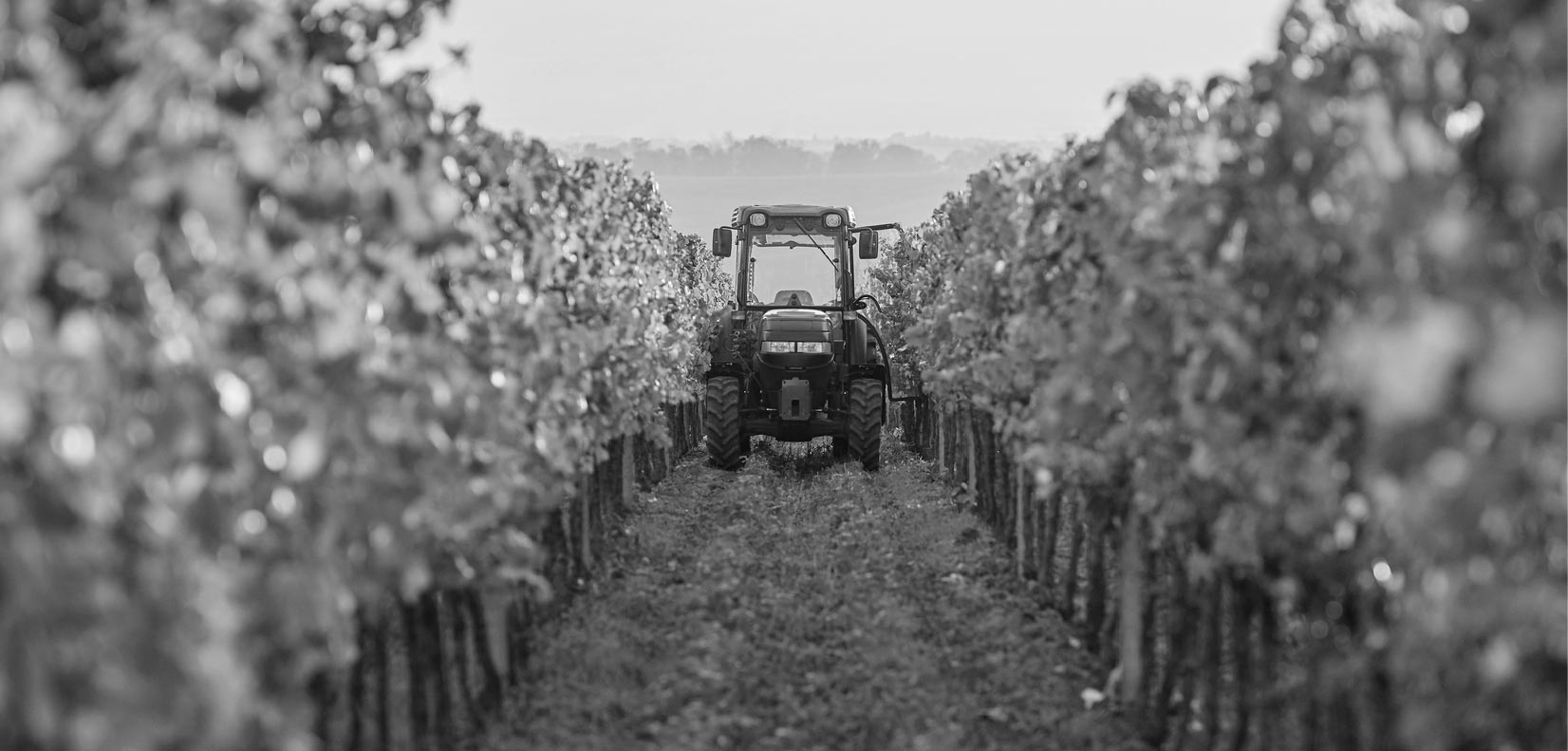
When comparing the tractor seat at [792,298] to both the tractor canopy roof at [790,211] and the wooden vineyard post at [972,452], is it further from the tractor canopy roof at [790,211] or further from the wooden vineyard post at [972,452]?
the wooden vineyard post at [972,452]

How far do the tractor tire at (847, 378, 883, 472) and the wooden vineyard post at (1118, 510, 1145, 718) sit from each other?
365 inches

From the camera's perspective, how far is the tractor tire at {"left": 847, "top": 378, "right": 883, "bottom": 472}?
16328 mm

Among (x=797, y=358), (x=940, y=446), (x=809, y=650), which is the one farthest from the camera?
→ (x=940, y=446)

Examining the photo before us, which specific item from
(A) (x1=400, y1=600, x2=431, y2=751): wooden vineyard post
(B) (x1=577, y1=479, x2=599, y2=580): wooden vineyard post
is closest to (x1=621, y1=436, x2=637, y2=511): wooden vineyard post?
(B) (x1=577, y1=479, x2=599, y2=580): wooden vineyard post

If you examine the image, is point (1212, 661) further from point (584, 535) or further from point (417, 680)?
point (584, 535)

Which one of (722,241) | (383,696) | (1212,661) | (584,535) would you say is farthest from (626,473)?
(1212,661)

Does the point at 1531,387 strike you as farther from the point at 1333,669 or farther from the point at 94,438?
the point at 94,438

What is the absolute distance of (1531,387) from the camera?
8.30 feet

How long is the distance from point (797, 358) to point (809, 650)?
854cm

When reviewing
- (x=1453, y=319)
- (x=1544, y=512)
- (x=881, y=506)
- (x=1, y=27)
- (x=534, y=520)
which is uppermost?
(x=1, y=27)

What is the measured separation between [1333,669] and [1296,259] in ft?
3.78

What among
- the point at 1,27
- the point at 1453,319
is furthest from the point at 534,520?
the point at 1453,319

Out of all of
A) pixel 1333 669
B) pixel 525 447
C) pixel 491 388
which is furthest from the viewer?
pixel 525 447

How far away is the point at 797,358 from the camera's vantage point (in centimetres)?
1650
